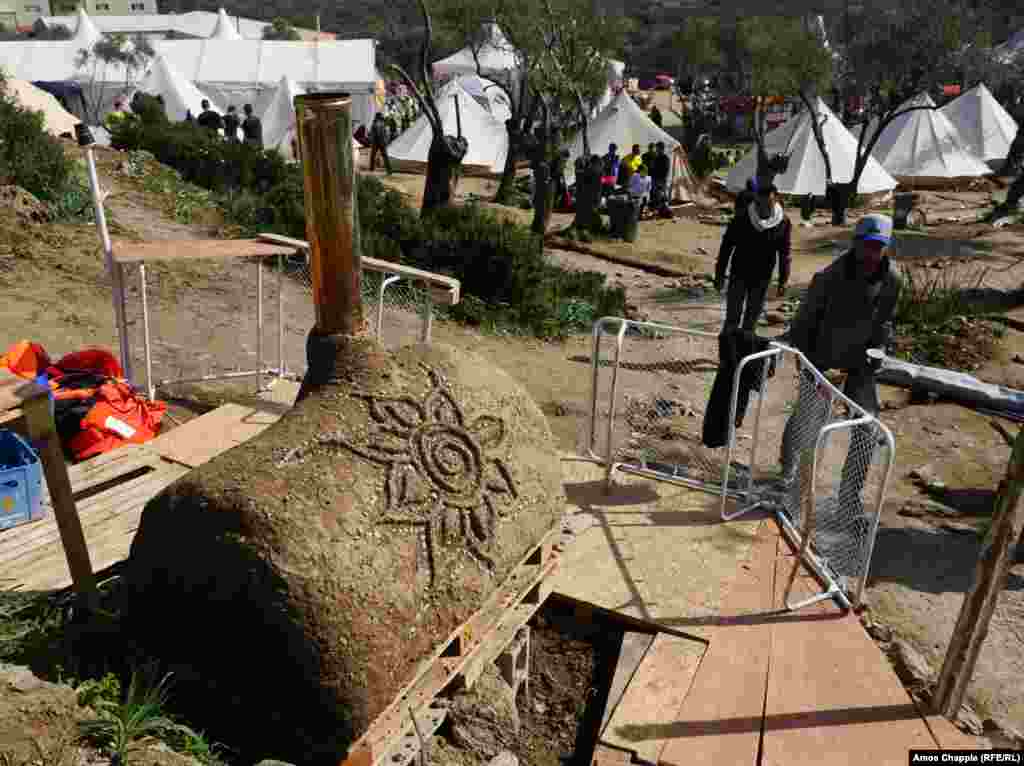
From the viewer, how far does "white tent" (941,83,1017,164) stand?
26.4 m

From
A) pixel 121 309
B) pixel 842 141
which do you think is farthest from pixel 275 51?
pixel 121 309

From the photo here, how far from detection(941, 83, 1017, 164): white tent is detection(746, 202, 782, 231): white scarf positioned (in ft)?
79.2

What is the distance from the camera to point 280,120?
81.3ft

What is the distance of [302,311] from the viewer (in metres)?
9.48

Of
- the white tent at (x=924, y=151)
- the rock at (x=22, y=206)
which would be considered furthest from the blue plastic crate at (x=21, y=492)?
the white tent at (x=924, y=151)

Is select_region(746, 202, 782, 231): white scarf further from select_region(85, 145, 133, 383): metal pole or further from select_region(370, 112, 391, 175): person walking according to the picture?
select_region(370, 112, 391, 175): person walking

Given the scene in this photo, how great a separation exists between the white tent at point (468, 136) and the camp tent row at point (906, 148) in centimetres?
632

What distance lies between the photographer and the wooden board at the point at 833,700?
135 inches

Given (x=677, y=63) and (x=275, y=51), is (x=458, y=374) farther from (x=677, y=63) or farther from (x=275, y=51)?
(x=677, y=63)

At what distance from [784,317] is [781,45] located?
16393 millimetres

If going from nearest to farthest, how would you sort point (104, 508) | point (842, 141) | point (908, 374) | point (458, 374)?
point (458, 374)
point (104, 508)
point (908, 374)
point (842, 141)

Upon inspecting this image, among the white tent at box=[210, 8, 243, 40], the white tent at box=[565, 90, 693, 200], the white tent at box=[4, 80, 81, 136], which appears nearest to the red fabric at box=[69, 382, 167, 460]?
the white tent at box=[4, 80, 81, 136]

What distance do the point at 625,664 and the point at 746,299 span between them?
2977 millimetres

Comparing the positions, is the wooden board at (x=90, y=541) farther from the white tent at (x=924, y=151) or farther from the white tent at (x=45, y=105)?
the white tent at (x=924, y=151)
